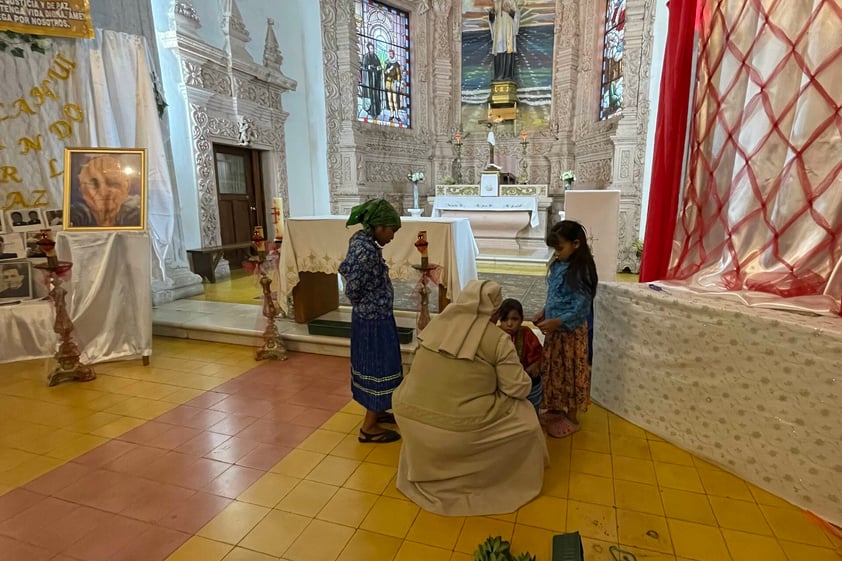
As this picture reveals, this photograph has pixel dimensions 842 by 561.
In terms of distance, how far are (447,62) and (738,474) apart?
32.4 ft

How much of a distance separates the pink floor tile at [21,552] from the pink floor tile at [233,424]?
976mm

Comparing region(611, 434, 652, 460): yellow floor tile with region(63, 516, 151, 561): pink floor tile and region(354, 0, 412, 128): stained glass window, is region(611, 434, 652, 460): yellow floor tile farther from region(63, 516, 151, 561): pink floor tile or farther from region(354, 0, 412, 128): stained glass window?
region(354, 0, 412, 128): stained glass window

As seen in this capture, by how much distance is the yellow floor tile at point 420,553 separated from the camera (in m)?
1.74

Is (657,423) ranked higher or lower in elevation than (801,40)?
lower

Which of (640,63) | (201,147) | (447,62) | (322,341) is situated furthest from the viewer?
(447,62)

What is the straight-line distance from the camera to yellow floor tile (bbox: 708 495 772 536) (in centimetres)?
189

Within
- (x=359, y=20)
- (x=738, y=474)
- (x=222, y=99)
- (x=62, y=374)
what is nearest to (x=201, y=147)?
(x=222, y=99)

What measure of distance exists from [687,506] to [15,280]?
5336mm

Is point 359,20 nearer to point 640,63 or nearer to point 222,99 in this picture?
point 222,99

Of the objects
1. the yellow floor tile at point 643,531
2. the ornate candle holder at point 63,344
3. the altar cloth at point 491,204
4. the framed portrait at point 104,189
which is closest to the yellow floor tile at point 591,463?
the yellow floor tile at point 643,531

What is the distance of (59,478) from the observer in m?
2.30

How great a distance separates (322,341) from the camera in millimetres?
3965

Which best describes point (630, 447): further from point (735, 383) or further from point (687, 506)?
point (735, 383)

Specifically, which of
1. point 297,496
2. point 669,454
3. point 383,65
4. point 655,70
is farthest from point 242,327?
point 383,65
